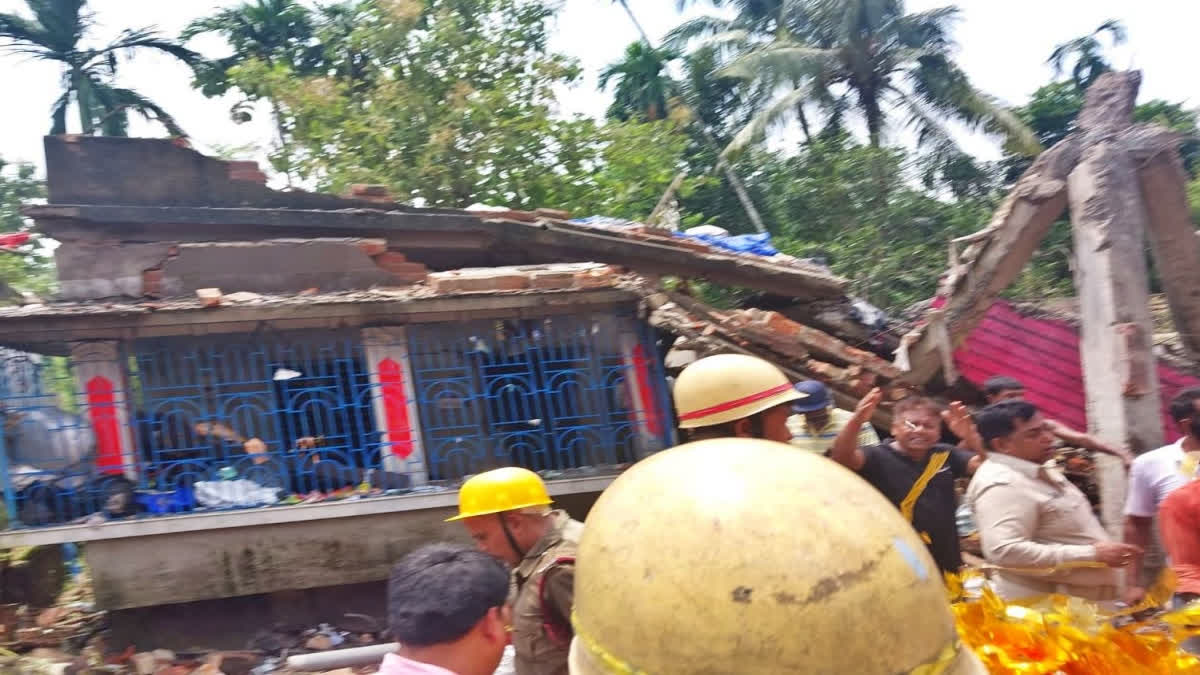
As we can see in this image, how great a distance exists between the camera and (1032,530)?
2826 millimetres

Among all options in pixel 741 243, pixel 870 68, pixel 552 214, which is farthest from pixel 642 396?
pixel 870 68

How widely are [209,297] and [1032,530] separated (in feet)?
21.4

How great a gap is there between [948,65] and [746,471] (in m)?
20.7

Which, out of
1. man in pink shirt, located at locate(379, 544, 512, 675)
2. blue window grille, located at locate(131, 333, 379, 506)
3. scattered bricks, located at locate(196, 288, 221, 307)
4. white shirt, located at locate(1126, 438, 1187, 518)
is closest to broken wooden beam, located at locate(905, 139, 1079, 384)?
white shirt, located at locate(1126, 438, 1187, 518)

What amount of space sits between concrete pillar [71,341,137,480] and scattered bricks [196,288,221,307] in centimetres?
84

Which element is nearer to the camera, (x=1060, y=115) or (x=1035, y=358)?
(x=1035, y=358)

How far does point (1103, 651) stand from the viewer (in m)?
1.56

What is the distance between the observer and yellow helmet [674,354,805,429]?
231cm

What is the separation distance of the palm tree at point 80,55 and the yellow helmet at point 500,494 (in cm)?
1883

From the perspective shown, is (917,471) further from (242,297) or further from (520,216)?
(520,216)

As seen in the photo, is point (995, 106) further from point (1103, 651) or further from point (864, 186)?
point (1103, 651)

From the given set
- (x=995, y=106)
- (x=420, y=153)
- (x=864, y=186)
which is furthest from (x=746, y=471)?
(x=995, y=106)

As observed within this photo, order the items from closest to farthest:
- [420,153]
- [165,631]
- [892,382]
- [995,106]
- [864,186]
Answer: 1. [165,631]
2. [892,382]
3. [420,153]
4. [864,186]
5. [995,106]

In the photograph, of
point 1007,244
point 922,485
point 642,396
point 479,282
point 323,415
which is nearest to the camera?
point 922,485
